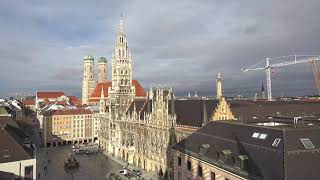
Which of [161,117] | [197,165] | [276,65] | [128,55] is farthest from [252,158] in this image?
[276,65]

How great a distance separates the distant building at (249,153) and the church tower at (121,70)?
81524mm

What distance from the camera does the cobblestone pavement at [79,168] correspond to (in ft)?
316

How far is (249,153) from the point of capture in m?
42.2

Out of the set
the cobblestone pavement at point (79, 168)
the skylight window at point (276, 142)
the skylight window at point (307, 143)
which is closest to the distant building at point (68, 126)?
the cobblestone pavement at point (79, 168)

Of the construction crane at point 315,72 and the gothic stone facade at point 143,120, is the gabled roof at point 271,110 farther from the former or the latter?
the construction crane at point 315,72

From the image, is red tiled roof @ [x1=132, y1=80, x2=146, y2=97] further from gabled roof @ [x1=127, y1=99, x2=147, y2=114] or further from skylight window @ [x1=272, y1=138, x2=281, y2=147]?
skylight window @ [x1=272, y1=138, x2=281, y2=147]

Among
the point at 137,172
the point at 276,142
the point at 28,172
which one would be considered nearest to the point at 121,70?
the point at 137,172

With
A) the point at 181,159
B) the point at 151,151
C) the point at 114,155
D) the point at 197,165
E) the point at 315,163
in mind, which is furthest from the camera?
the point at 114,155

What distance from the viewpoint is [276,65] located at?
16238cm

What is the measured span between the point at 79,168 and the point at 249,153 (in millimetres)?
77234

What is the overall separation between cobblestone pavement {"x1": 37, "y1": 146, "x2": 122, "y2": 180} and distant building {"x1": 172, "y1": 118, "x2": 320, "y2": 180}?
46.6 m

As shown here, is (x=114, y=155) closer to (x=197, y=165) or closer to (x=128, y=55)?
(x=128, y=55)

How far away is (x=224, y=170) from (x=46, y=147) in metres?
127

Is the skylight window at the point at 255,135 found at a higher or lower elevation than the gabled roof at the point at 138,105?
lower
